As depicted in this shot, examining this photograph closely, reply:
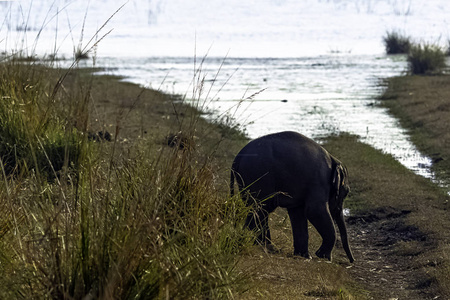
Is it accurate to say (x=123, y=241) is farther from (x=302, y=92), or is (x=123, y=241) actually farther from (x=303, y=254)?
(x=302, y=92)

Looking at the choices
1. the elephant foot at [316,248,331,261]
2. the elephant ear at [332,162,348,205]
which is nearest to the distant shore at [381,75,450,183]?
the elephant ear at [332,162,348,205]

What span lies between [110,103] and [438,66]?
1407cm

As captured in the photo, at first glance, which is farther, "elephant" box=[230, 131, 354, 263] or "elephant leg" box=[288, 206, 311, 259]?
"elephant leg" box=[288, 206, 311, 259]

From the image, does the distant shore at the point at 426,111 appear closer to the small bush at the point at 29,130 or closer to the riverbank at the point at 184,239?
the riverbank at the point at 184,239

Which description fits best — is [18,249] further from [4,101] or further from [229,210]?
[4,101]

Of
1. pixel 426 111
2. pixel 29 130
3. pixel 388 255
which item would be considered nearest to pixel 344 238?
pixel 388 255

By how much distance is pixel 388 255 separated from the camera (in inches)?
280

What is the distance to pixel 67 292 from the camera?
3.55 meters

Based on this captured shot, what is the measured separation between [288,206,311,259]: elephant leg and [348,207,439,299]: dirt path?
45cm

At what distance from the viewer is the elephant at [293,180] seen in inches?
258

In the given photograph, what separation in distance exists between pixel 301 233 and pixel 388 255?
3.26 feet

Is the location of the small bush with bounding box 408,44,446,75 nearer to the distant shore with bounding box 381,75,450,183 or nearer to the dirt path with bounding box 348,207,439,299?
the distant shore with bounding box 381,75,450,183

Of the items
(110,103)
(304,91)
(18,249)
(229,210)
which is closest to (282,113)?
(110,103)

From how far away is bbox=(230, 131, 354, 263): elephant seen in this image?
6.55 meters
